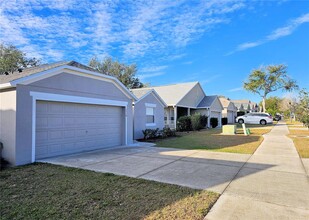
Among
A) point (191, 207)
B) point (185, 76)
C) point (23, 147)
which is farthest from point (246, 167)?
point (185, 76)

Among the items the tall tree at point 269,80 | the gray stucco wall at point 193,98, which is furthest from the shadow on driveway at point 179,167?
the tall tree at point 269,80

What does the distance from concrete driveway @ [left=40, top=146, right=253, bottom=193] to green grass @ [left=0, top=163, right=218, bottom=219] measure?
528 millimetres

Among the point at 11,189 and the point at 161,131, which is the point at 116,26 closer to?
the point at 161,131

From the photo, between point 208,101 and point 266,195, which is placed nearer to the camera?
point 266,195

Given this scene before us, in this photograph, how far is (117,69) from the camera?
1474 inches

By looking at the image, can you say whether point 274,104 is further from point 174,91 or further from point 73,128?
point 73,128

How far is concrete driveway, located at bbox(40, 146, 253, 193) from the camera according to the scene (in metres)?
5.32

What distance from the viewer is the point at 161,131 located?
16.4 metres

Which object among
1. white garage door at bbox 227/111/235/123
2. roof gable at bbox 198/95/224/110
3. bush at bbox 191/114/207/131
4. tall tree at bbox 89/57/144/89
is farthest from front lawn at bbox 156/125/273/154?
tall tree at bbox 89/57/144/89

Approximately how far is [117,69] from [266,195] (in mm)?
35481

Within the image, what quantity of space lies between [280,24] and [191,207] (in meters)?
18.6

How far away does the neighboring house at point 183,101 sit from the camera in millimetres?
23030

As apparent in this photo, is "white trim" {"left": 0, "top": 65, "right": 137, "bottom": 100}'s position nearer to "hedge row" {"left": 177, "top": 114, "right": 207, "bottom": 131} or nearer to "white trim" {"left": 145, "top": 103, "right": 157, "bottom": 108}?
"white trim" {"left": 145, "top": 103, "right": 157, "bottom": 108}

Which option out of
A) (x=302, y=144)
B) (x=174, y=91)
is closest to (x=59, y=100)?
(x=302, y=144)
